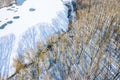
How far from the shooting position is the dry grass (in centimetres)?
1427

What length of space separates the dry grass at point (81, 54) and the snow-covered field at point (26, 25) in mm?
1210

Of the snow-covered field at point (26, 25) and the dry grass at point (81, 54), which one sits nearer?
the dry grass at point (81, 54)

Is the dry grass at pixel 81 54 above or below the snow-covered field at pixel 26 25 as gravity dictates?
above

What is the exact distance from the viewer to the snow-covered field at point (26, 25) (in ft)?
57.6

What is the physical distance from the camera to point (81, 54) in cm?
1562

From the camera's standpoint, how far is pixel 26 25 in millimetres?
20594

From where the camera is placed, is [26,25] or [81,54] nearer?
[81,54]

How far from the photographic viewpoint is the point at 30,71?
1473cm

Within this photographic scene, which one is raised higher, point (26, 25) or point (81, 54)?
point (81, 54)

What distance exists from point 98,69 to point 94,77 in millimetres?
749

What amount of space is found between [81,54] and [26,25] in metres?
7.18

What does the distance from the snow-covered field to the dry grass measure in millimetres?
1210

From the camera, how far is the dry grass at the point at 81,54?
46.8 feet

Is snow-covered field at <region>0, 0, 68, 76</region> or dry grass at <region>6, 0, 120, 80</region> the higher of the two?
Result: dry grass at <region>6, 0, 120, 80</region>
